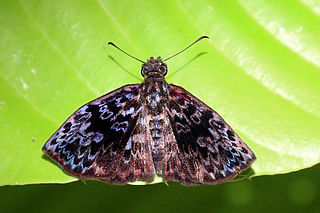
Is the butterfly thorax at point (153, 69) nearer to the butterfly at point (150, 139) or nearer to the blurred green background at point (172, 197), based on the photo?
the butterfly at point (150, 139)

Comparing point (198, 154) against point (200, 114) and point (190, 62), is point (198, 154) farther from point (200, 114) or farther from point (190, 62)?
point (190, 62)

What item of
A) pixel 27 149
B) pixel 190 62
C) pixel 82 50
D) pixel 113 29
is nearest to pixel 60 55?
pixel 82 50

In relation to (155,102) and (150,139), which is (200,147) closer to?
(150,139)

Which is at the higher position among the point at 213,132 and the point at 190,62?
the point at 190,62

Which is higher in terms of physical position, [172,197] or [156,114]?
[156,114]

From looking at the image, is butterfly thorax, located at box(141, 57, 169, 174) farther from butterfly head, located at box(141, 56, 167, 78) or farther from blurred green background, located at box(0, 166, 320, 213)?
blurred green background, located at box(0, 166, 320, 213)

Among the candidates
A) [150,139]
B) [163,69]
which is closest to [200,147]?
[150,139]
